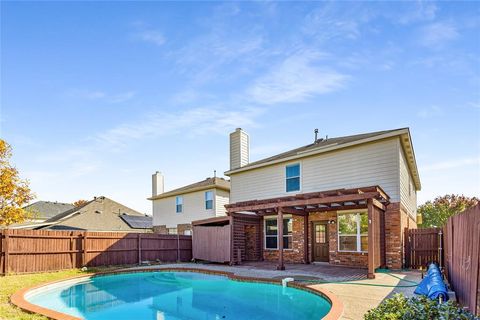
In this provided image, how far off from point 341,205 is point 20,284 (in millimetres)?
11863

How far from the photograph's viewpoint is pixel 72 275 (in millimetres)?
13500

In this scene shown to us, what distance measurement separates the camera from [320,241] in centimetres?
1605

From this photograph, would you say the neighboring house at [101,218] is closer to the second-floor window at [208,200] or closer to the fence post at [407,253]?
the second-floor window at [208,200]

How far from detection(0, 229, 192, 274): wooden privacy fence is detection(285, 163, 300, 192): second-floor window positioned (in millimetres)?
6518

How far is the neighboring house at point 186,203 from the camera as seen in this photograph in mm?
23656

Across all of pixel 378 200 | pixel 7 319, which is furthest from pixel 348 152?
pixel 7 319

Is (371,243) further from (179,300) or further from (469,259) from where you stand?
(179,300)

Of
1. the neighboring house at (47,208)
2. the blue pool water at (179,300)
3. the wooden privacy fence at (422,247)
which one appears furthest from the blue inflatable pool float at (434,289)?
the neighboring house at (47,208)

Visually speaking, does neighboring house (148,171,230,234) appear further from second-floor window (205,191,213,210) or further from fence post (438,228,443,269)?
fence post (438,228,443,269)

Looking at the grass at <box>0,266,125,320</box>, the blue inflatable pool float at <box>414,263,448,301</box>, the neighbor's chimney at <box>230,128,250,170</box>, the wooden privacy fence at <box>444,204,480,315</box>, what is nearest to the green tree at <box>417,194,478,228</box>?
the neighbor's chimney at <box>230,128,250,170</box>

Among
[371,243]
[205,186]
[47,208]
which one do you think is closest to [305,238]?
[371,243]

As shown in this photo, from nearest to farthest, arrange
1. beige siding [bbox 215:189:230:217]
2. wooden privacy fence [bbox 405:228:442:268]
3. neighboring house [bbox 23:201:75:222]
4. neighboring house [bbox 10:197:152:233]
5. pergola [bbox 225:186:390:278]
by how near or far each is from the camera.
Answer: pergola [bbox 225:186:390:278] < wooden privacy fence [bbox 405:228:442:268] < beige siding [bbox 215:189:230:217] < neighboring house [bbox 10:197:152:233] < neighboring house [bbox 23:201:75:222]

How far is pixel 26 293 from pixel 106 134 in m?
9.51

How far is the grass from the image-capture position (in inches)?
274
